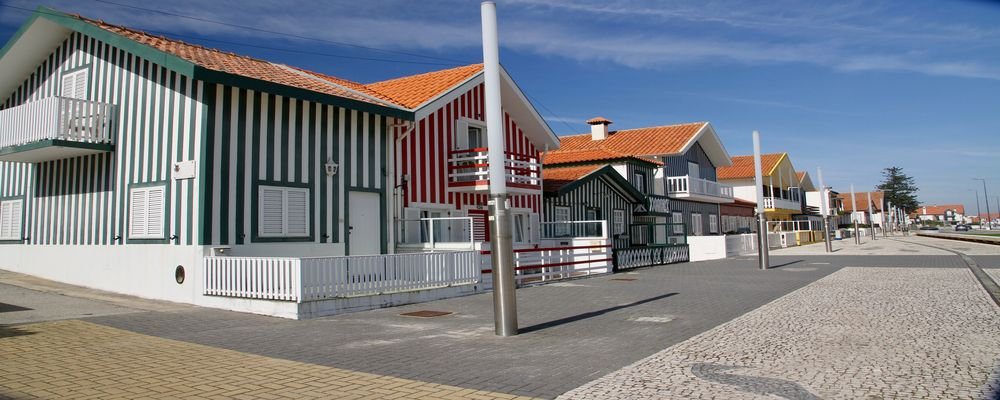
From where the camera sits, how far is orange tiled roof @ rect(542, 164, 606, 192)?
23625 mm

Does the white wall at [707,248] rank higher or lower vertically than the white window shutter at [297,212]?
lower

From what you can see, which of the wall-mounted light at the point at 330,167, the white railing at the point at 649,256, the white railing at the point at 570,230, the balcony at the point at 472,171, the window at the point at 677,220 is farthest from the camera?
the window at the point at 677,220

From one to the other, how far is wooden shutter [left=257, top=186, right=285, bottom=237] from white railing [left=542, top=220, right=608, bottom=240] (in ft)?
34.9

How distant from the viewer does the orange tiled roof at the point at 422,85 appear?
57.6 feet

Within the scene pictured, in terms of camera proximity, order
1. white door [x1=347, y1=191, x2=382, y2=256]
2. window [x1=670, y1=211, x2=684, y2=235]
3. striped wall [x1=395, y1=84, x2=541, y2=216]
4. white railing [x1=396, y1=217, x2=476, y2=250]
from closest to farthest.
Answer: white door [x1=347, y1=191, x2=382, y2=256]
white railing [x1=396, y1=217, x2=476, y2=250]
striped wall [x1=395, y1=84, x2=541, y2=216]
window [x1=670, y1=211, x2=684, y2=235]

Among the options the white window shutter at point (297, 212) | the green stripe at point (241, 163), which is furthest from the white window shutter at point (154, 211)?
the white window shutter at point (297, 212)

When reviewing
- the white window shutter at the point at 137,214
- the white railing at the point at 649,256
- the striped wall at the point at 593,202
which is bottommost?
the white railing at the point at 649,256

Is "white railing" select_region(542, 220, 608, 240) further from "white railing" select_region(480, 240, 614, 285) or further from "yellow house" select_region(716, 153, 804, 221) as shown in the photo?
"yellow house" select_region(716, 153, 804, 221)

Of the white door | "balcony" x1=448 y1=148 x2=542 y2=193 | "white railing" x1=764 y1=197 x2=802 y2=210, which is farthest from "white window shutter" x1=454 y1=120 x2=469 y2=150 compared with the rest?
"white railing" x1=764 y1=197 x2=802 y2=210

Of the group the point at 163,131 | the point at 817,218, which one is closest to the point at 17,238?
the point at 163,131

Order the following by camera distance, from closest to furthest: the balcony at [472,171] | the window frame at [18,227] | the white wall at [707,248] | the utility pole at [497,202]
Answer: the utility pole at [497,202], the window frame at [18,227], the balcony at [472,171], the white wall at [707,248]

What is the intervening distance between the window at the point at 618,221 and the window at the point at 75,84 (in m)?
19.7

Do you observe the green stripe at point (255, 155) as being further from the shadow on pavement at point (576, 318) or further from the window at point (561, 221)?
the window at point (561, 221)

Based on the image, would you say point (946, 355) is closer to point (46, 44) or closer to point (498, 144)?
point (498, 144)
